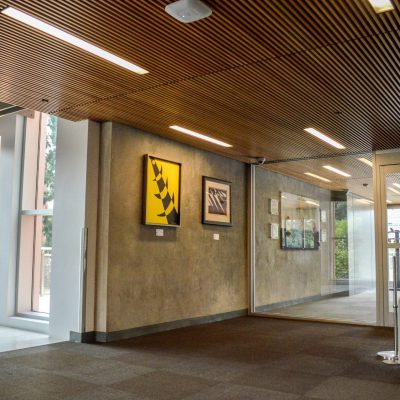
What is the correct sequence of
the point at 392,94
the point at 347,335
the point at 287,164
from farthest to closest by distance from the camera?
the point at 287,164, the point at 347,335, the point at 392,94

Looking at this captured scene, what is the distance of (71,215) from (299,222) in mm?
4788

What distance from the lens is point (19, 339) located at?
6.62 m

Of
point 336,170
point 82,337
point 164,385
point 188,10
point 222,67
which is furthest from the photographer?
point 336,170

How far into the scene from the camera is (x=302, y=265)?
31.4 ft

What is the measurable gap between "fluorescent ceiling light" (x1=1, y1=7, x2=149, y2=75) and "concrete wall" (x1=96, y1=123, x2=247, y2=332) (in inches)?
87.8

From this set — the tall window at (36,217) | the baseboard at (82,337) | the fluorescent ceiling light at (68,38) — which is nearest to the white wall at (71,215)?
the baseboard at (82,337)

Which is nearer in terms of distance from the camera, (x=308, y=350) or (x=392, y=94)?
(x=392, y=94)

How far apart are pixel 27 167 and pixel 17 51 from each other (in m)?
4.20

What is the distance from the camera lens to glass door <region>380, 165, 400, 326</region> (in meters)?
7.93

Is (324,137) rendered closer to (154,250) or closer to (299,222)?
(299,222)

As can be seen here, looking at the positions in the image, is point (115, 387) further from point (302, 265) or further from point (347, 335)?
point (302, 265)

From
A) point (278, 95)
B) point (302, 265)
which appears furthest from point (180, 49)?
point (302, 265)

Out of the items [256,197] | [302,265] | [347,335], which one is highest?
[256,197]

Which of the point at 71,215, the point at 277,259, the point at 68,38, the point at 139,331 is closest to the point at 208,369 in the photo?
the point at 139,331
